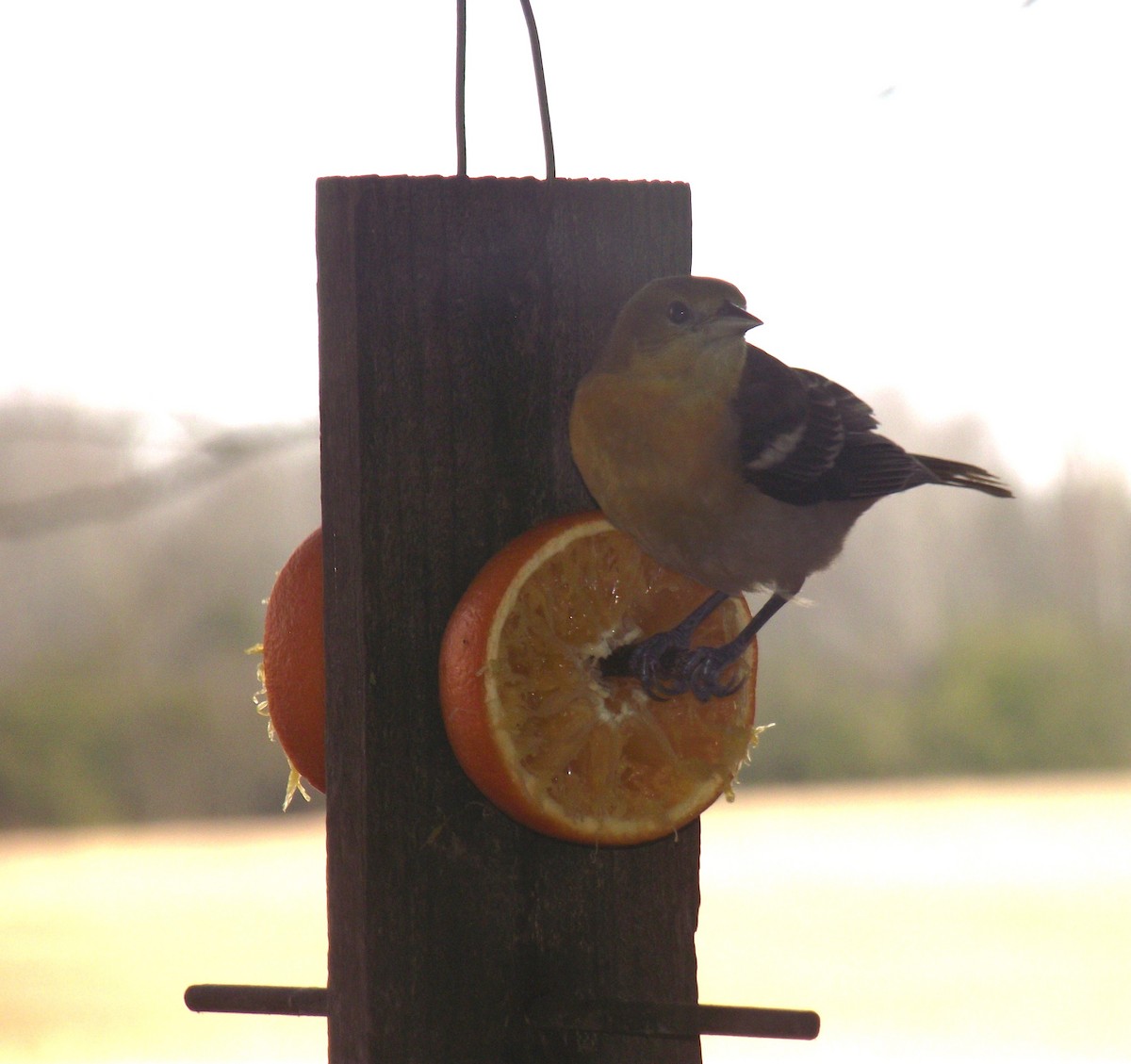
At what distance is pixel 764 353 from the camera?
186 cm

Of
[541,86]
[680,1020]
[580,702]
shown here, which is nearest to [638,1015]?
[680,1020]

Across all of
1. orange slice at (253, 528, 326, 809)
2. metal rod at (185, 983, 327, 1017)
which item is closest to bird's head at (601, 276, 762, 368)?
orange slice at (253, 528, 326, 809)

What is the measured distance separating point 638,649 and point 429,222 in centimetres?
57

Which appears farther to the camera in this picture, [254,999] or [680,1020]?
[254,999]

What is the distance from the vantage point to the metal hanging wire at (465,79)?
67.6 inches

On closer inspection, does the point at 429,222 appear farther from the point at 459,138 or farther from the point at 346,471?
the point at 346,471

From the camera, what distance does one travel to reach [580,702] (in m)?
1.76

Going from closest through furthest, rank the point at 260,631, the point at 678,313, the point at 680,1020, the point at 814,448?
the point at 680,1020, the point at 678,313, the point at 814,448, the point at 260,631

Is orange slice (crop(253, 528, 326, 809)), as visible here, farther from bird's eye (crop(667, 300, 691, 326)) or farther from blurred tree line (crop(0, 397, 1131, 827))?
blurred tree line (crop(0, 397, 1131, 827))

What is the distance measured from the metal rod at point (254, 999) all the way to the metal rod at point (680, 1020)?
1.18ft

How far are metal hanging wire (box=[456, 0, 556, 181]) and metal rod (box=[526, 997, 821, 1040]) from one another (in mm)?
997

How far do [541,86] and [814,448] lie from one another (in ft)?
1.81

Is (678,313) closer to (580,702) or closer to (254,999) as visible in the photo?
(580,702)

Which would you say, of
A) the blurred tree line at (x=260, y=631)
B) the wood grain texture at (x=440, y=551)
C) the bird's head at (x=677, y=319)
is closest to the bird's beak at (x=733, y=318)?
the bird's head at (x=677, y=319)
